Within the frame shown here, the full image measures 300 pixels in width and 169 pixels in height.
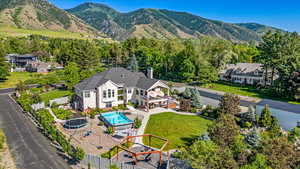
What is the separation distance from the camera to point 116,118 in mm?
34969

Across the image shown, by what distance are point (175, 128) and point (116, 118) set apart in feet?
34.1

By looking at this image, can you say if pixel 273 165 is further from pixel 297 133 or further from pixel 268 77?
pixel 268 77

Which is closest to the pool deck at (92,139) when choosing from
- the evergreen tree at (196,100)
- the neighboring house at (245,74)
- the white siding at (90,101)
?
the white siding at (90,101)

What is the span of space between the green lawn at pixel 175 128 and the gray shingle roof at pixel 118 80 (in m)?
8.68

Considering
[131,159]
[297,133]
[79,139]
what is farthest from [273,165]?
[79,139]

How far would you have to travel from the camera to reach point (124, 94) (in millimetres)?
43469

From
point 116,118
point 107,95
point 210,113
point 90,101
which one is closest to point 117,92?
point 107,95

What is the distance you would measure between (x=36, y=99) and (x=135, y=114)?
2096 centimetres

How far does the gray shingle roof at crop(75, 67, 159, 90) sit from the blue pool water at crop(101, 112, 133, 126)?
7045mm

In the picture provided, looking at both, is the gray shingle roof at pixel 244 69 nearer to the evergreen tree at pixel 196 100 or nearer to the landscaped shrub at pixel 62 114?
the evergreen tree at pixel 196 100

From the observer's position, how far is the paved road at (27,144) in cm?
2178

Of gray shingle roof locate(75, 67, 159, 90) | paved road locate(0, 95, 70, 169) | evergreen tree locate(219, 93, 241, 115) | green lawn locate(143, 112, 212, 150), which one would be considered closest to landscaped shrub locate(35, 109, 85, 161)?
paved road locate(0, 95, 70, 169)

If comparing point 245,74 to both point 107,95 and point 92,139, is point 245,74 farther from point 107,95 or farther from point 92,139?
point 92,139

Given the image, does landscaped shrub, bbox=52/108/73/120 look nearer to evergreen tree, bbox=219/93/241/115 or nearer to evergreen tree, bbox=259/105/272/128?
evergreen tree, bbox=219/93/241/115
